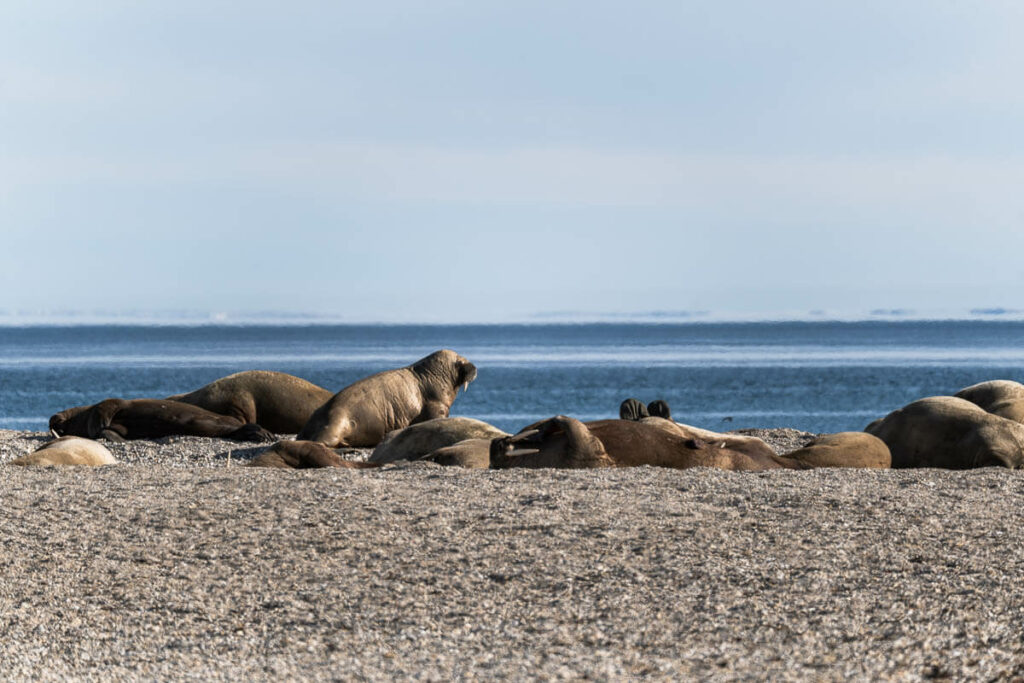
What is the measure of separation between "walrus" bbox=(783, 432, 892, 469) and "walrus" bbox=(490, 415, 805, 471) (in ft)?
1.27

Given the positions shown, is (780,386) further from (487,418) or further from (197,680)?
(197,680)

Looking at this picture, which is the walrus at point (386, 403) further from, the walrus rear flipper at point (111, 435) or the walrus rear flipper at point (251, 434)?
the walrus rear flipper at point (111, 435)

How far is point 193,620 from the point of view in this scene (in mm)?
6578

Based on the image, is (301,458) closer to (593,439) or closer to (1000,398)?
(593,439)

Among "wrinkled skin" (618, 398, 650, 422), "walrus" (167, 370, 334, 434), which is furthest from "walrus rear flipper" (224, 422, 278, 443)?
"wrinkled skin" (618, 398, 650, 422)

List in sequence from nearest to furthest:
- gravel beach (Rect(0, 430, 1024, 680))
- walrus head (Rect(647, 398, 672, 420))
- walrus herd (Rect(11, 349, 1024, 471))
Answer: gravel beach (Rect(0, 430, 1024, 680))
walrus herd (Rect(11, 349, 1024, 471))
walrus head (Rect(647, 398, 672, 420))

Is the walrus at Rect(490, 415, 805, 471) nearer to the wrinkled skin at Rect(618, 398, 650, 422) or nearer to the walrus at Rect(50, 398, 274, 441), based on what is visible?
the wrinkled skin at Rect(618, 398, 650, 422)

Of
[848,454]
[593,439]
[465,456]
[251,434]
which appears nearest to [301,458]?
[465,456]

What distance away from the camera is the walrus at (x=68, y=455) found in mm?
11500

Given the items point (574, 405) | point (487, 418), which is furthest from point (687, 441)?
point (574, 405)

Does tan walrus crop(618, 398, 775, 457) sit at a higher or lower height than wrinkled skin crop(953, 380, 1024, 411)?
lower

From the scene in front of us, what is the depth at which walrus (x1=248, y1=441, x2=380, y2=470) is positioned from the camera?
35.8 ft

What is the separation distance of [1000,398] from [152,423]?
10861mm

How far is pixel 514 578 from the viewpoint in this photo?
696 centimetres
